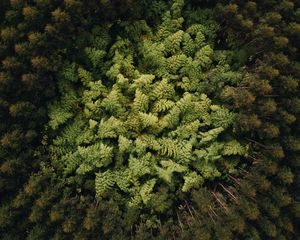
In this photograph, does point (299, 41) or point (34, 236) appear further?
point (299, 41)

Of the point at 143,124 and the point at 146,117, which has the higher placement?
the point at 146,117

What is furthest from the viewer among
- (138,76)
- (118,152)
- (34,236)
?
(138,76)

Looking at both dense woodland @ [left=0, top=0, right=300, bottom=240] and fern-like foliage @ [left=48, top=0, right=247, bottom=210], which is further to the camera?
fern-like foliage @ [left=48, top=0, right=247, bottom=210]

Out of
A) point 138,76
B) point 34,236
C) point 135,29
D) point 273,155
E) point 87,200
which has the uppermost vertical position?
point 135,29

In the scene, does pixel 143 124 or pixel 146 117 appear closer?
pixel 146 117

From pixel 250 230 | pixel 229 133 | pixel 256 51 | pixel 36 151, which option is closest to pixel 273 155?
pixel 229 133

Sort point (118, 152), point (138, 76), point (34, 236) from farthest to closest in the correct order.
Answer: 1. point (138, 76)
2. point (118, 152)
3. point (34, 236)

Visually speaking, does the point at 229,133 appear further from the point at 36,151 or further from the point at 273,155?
the point at 36,151

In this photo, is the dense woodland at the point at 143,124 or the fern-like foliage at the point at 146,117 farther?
the fern-like foliage at the point at 146,117
